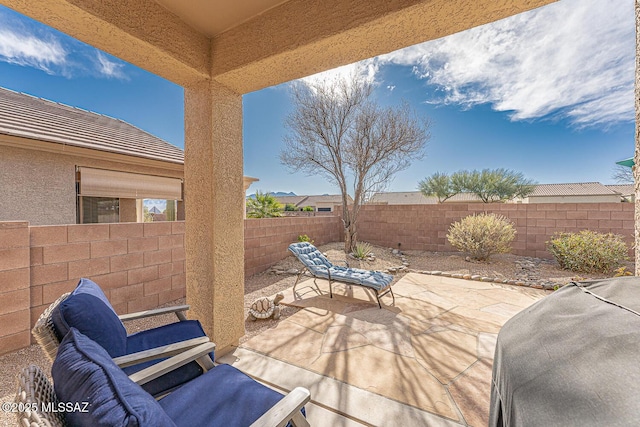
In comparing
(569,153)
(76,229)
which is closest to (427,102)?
(76,229)

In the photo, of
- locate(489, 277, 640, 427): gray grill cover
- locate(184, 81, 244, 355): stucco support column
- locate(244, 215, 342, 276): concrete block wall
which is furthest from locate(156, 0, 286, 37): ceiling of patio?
locate(244, 215, 342, 276): concrete block wall

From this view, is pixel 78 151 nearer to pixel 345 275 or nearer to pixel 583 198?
pixel 345 275

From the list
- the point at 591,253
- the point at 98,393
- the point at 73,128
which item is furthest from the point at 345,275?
the point at 73,128

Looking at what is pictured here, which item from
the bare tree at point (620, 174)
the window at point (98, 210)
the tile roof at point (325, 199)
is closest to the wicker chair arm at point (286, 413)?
the window at point (98, 210)

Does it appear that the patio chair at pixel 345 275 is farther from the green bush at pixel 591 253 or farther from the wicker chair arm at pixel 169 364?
the green bush at pixel 591 253

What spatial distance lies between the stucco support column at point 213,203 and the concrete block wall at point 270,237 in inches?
115

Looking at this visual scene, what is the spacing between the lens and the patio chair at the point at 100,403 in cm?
70

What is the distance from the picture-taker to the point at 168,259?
13.2ft

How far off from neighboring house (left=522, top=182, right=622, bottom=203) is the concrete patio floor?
2811cm

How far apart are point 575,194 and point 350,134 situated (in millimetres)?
32471

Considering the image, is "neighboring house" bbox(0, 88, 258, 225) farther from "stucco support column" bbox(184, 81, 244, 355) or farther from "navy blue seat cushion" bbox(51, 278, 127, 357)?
"navy blue seat cushion" bbox(51, 278, 127, 357)

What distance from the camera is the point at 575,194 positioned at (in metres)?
26.9

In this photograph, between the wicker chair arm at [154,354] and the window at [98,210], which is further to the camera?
the window at [98,210]

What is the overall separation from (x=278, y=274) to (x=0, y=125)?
5.95 metres
